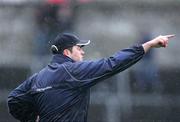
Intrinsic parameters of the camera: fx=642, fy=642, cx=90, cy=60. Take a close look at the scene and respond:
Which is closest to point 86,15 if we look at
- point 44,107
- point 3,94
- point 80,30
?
point 80,30

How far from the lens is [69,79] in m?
4.15

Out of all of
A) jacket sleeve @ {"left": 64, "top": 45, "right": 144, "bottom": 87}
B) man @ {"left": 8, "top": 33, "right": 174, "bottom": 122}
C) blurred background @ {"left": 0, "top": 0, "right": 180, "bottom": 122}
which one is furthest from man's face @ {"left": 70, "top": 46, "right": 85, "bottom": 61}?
blurred background @ {"left": 0, "top": 0, "right": 180, "bottom": 122}

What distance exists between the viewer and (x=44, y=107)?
423cm

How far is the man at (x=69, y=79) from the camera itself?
13.2ft

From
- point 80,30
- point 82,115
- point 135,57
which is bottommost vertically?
point 82,115

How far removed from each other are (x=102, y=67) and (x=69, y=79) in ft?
0.79

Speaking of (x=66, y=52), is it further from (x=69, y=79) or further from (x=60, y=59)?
(x=69, y=79)

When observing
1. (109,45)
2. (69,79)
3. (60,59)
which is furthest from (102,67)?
(109,45)

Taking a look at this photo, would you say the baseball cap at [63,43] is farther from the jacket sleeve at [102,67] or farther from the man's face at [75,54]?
the jacket sleeve at [102,67]

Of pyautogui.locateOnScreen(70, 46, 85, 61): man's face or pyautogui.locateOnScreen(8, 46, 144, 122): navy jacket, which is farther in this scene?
pyautogui.locateOnScreen(70, 46, 85, 61): man's face

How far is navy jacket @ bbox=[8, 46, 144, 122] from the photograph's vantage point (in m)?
4.07

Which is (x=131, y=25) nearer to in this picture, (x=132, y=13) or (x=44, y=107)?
(x=132, y=13)

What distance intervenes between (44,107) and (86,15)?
186cm

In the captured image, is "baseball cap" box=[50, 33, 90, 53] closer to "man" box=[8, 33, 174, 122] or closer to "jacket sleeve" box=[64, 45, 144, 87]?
"man" box=[8, 33, 174, 122]
